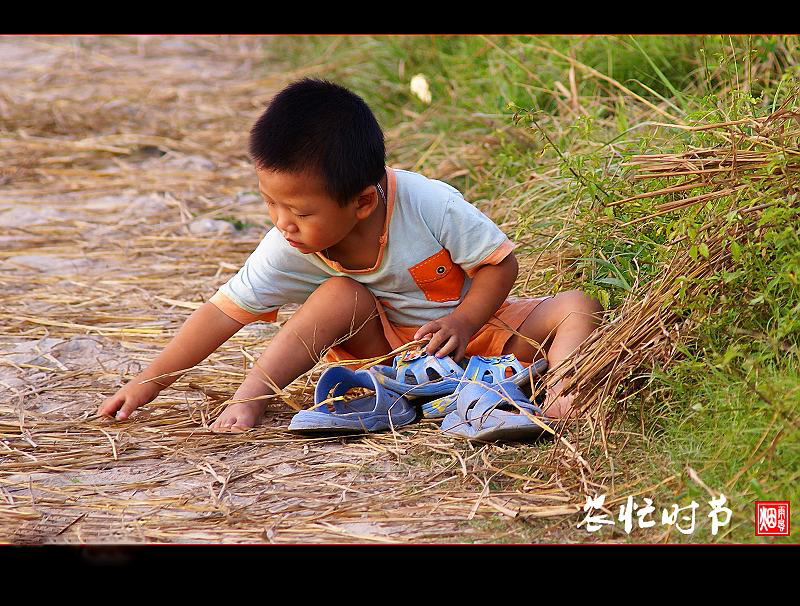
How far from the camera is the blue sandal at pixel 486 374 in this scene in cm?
279

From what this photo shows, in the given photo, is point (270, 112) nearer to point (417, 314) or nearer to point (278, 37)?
point (417, 314)

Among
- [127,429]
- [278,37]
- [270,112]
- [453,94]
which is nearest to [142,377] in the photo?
[127,429]

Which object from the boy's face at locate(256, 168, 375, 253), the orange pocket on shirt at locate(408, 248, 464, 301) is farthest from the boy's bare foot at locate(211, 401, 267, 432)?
the orange pocket on shirt at locate(408, 248, 464, 301)

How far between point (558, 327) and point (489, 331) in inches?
9.1

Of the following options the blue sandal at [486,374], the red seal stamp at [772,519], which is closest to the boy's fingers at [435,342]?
the blue sandal at [486,374]

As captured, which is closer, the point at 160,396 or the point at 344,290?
the point at 344,290

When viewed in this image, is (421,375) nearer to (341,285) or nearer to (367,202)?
(341,285)

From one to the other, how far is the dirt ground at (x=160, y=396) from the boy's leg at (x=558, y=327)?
0.39m

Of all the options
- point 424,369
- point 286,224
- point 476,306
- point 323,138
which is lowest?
point 424,369

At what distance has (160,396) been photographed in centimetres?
311

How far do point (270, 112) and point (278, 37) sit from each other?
19.2 ft

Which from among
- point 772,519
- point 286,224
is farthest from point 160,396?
point 772,519

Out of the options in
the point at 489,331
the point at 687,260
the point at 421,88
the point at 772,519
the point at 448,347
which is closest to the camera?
the point at 772,519

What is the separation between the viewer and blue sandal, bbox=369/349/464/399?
2797 mm
